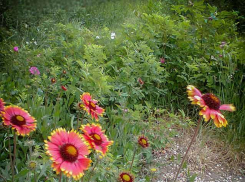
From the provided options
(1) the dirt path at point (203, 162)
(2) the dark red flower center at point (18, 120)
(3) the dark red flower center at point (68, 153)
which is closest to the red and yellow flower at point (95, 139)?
(3) the dark red flower center at point (68, 153)

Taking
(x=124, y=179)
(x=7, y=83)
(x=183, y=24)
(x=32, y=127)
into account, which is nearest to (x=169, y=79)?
(x=183, y=24)

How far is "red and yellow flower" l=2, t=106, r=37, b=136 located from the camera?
111cm

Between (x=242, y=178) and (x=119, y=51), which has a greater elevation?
(x=119, y=51)

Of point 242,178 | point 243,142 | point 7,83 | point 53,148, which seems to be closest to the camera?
point 53,148

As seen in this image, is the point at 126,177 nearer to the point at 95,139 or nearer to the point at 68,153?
the point at 95,139

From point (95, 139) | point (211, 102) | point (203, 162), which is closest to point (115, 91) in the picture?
point (203, 162)

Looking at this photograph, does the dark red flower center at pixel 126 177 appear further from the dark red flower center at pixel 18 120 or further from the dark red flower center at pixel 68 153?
the dark red flower center at pixel 18 120

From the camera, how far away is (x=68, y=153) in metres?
1.00

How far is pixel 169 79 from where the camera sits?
3496mm

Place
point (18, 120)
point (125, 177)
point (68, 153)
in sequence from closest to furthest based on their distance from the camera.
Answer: point (68, 153)
point (18, 120)
point (125, 177)

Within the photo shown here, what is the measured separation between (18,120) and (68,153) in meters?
0.27

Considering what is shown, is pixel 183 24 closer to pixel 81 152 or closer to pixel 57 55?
pixel 57 55

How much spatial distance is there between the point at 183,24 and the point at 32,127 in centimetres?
261

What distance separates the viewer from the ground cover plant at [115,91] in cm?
153
